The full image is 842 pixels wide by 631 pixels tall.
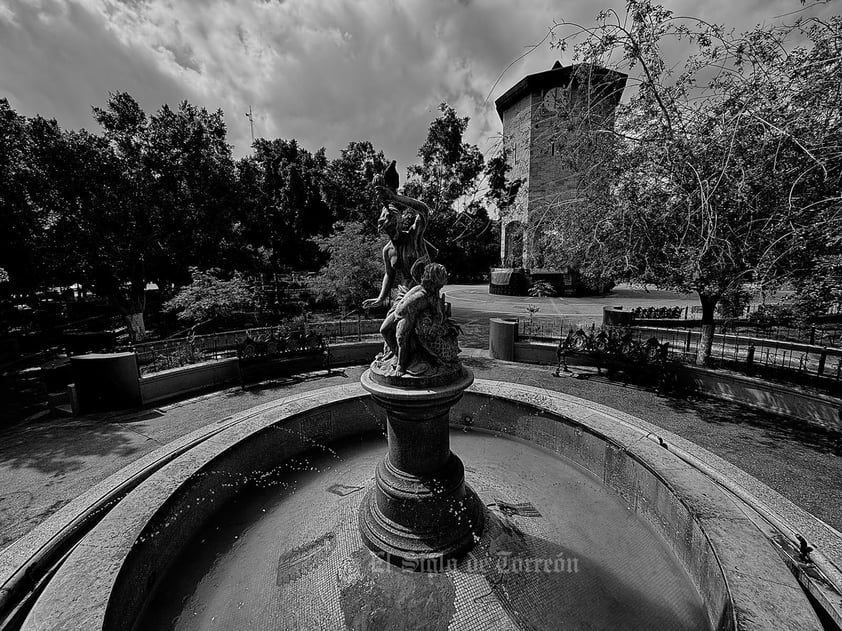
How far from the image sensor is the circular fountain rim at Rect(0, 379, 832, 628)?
2.62 m

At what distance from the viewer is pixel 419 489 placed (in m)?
3.80

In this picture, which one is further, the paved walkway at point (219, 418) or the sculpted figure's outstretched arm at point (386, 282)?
the sculpted figure's outstretched arm at point (386, 282)

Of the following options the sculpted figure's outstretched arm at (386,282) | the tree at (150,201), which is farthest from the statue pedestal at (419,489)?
the tree at (150,201)

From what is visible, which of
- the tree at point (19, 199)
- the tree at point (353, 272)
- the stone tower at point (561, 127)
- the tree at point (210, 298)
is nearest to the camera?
the stone tower at point (561, 127)

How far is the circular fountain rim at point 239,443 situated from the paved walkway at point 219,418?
3.92ft

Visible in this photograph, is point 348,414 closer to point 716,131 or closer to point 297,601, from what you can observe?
point 297,601

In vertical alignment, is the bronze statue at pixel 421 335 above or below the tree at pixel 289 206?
below

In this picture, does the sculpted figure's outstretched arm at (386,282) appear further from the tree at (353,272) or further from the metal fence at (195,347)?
the tree at (353,272)

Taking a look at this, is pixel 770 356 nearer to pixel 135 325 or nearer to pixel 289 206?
pixel 135 325

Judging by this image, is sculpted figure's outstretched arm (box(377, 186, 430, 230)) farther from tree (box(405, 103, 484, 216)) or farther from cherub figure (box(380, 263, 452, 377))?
tree (box(405, 103, 484, 216))

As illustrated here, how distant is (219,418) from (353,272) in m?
8.84

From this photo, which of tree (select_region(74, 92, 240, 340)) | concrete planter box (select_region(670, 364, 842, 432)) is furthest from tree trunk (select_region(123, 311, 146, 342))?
concrete planter box (select_region(670, 364, 842, 432))

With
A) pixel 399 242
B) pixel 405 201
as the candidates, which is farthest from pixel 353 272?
pixel 405 201

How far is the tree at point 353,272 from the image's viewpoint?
591 inches
